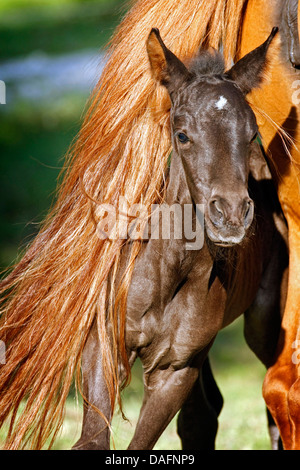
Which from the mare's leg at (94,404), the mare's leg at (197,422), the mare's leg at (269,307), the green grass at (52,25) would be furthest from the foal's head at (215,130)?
the green grass at (52,25)

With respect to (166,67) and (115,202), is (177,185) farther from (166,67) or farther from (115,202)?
(166,67)

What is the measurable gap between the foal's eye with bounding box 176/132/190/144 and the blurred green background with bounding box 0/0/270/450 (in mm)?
990

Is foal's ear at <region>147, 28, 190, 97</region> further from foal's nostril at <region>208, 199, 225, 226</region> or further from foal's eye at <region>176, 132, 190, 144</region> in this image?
foal's nostril at <region>208, 199, 225, 226</region>

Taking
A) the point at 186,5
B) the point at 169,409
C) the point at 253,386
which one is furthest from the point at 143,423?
the point at 253,386

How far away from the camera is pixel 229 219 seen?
3014mm

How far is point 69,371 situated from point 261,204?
4.61ft

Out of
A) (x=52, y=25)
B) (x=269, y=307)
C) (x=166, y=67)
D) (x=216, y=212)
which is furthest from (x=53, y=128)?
(x=216, y=212)

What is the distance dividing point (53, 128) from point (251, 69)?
10.9 m

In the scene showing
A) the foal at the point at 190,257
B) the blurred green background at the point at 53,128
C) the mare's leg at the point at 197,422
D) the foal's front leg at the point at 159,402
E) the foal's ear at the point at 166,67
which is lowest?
the blurred green background at the point at 53,128

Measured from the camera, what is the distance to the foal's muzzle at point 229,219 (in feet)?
9.89

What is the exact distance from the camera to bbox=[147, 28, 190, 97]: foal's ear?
3246mm

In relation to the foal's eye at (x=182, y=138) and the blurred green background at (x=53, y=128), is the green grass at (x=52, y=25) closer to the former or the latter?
the blurred green background at (x=53, y=128)

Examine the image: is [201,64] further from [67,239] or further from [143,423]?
[143,423]

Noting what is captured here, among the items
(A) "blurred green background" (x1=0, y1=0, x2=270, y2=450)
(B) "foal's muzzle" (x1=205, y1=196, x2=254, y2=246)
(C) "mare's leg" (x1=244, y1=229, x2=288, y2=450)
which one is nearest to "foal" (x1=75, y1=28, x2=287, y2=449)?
(B) "foal's muzzle" (x1=205, y1=196, x2=254, y2=246)
